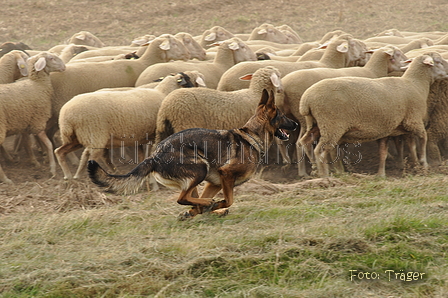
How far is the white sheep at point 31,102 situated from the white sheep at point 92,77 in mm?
174

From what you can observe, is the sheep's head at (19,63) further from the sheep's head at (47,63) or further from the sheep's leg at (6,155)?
the sheep's leg at (6,155)

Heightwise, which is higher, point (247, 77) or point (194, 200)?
point (247, 77)

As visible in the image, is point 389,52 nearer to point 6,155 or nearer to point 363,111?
point 363,111

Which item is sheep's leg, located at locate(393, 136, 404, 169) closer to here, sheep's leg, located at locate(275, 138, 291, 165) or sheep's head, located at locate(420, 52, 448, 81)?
sheep's head, located at locate(420, 52, 448, 81)

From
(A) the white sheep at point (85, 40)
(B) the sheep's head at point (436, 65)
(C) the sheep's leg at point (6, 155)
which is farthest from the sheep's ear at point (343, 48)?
(A) the white sheep at point (85, 40)

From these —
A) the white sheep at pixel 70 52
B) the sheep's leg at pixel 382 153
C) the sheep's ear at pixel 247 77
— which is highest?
the sheep's ear at pixel 247 77

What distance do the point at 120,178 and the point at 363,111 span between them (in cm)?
359

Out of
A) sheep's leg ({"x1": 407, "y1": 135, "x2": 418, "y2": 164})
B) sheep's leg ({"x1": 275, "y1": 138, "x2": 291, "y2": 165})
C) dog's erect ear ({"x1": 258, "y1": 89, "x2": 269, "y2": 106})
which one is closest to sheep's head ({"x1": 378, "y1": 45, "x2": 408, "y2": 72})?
sheep's leg ({"x1": 407, "y1": 135, "x2": 418, "y2": 164})

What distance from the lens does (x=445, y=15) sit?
22.2 metres

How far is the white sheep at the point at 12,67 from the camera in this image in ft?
30.3

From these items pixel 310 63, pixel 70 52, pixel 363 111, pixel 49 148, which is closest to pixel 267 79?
pixel 363 111

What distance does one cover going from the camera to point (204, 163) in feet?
16.9

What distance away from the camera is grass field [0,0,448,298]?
12.6 feet

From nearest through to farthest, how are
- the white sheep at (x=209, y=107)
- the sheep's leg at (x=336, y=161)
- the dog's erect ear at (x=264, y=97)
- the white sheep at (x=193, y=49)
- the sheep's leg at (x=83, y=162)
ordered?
the dog's erect ear at (x=264, y=97) < the white sheep at (x=209, y=107) < the sheep's leg at (x=83, y=162) < the sheep's leg at (x=336, y=161) < the white sheep at (x=193, y=49)
